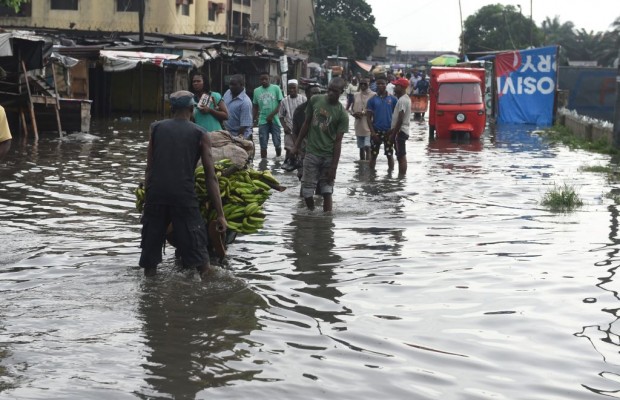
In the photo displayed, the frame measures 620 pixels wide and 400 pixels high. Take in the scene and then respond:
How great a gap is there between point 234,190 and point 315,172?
3.00 meters

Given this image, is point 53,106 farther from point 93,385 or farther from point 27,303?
point 93,385

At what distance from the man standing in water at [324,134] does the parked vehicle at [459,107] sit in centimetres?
1506

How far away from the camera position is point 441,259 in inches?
356

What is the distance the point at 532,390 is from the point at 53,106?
20.1 metres

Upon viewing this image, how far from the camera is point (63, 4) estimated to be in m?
50.1

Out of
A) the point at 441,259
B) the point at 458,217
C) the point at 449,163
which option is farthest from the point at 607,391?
the point at 449,163

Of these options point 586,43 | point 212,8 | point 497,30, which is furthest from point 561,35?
point 212,8

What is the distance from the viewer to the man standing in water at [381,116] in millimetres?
16344

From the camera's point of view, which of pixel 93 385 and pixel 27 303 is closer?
pixel 93 385

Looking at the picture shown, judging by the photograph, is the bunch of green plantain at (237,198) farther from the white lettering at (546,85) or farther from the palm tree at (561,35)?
the palm tree at (561,35)

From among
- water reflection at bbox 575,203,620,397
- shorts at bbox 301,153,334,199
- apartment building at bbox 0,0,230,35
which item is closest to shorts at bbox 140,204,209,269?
water reflection at bbox 575,203,620,397

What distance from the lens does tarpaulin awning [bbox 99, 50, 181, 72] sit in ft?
98.2

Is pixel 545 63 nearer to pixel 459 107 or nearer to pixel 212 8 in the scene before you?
pixel 459 107

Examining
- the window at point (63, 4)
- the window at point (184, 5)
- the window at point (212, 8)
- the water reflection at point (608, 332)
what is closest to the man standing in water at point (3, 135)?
the water reflection at point (608, 332)
